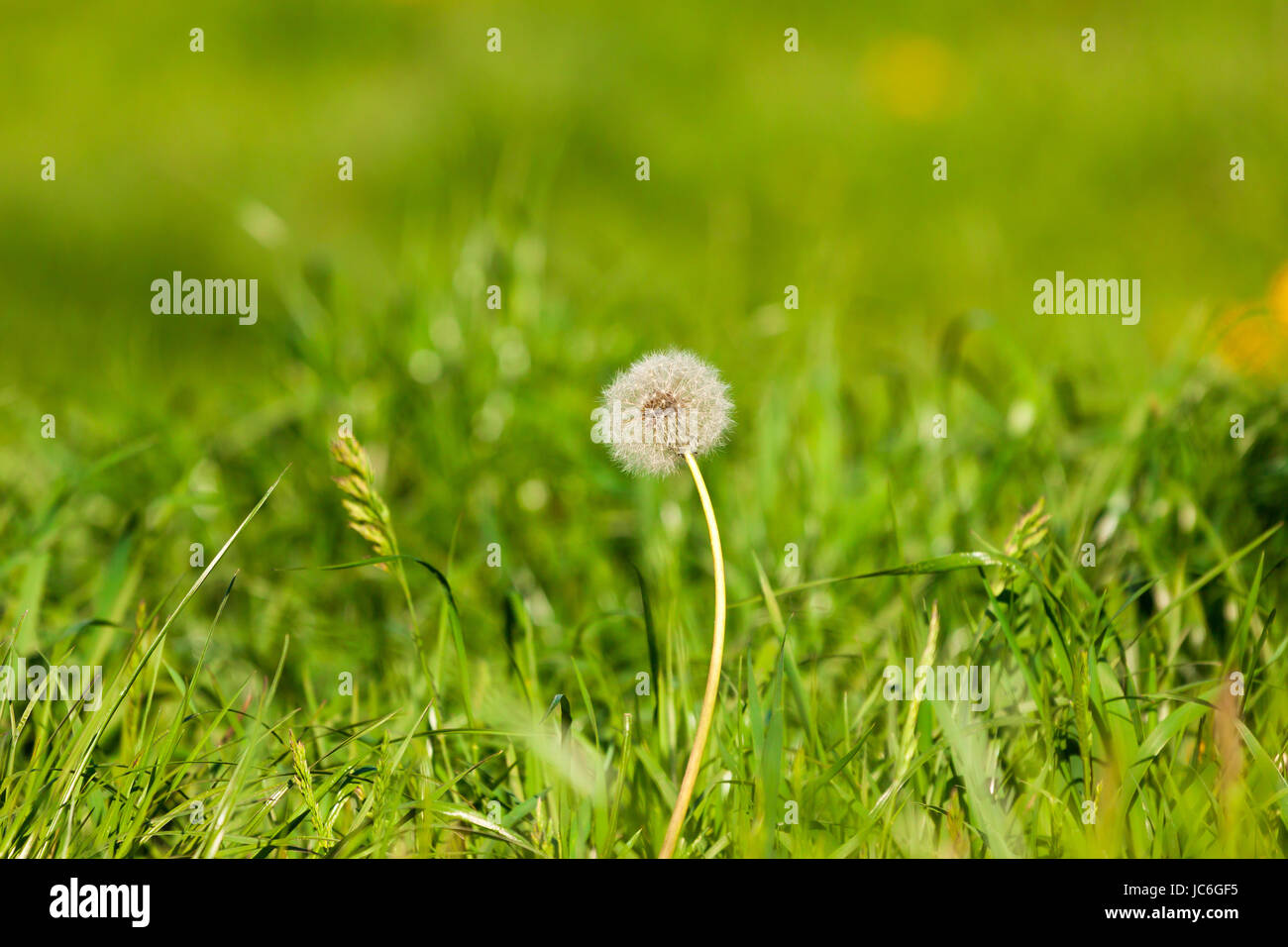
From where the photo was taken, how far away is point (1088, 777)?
5.33ft

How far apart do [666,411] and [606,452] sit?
1.65m

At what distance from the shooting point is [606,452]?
3.12 meters

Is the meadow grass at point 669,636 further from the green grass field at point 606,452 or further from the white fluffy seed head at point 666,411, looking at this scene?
the white fluffy seed head at point 666,411

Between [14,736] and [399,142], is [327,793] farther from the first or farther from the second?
[399,142]

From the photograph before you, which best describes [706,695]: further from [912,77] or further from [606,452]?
[912,77]

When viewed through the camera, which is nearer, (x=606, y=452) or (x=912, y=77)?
(x=606, y=452)

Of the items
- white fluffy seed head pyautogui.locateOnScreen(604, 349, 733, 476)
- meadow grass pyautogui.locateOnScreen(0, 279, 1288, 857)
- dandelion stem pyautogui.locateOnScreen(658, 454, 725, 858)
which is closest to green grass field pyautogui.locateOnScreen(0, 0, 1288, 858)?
meadow grass pyautogui.locateOnScreen(0, 279, 1288, 857)

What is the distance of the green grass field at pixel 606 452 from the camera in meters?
1.70

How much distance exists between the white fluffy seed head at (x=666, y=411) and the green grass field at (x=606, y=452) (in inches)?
14.6

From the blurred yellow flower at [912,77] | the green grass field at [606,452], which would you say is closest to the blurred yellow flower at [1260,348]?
the green grass field at [606,452]

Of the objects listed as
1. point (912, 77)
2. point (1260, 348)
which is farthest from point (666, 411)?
point (912, 77)

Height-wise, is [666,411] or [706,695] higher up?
[666,411]
